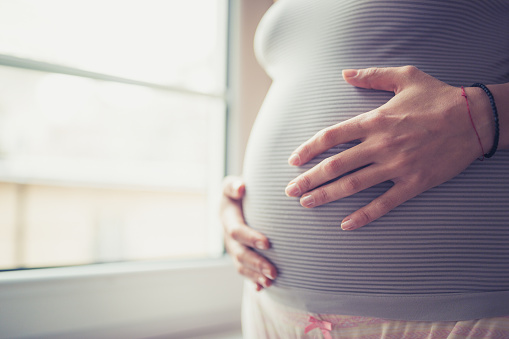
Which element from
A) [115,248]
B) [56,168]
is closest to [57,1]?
[56,168]

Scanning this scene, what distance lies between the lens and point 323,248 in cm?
41

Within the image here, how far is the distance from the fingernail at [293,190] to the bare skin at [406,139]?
3cm

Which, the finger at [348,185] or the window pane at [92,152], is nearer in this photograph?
the finger at [348,185]

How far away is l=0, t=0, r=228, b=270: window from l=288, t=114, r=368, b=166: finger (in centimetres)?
68

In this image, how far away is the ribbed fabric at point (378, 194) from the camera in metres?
0.37

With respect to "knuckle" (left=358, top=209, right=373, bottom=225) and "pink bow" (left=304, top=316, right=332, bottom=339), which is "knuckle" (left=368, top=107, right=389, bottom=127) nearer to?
"knuckle" (left=358, top=209, right=373, bottom=225)

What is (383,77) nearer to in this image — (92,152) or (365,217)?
(365,217)

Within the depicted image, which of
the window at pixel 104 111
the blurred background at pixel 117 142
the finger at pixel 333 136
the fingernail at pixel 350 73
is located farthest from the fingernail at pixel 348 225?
the window at pixel 104 111

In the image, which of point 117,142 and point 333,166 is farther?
point 117,142

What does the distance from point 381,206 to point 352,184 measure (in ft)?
0.14

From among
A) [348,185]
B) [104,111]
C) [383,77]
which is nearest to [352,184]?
[348,185]

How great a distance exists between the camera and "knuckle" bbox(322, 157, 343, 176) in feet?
1.28

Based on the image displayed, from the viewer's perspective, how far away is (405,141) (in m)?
0.37

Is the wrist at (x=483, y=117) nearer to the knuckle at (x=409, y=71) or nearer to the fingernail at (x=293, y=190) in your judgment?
the knuckle at (x=409, y=71)
